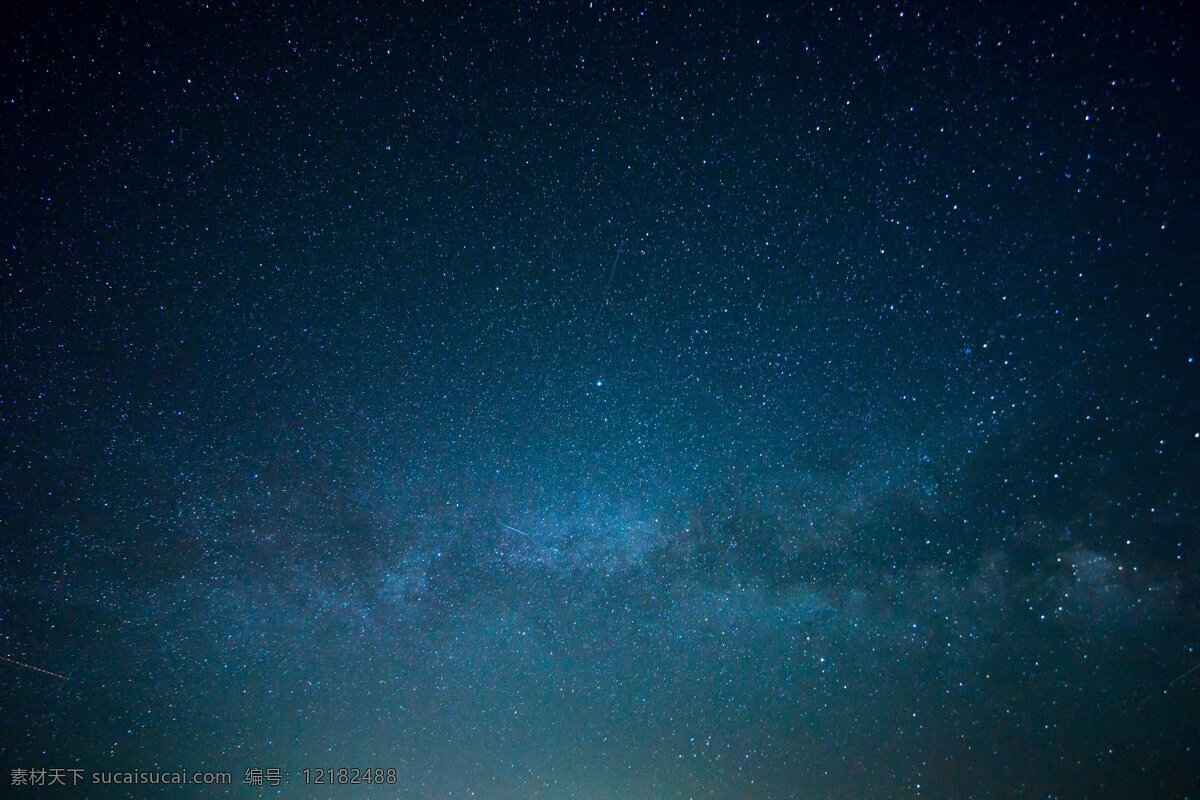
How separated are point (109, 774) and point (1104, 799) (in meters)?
16.4

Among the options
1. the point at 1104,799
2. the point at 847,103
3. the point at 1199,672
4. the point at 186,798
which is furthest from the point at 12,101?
the point at 1104,799

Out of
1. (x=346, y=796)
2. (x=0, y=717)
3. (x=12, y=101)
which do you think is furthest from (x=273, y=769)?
(x=12, y=101)

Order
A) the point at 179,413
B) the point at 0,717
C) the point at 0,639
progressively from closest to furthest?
the point at 179,413 < the point at 0,639 < the point at 0,717

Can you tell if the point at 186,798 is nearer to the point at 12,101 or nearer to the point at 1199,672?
the point at 12,101

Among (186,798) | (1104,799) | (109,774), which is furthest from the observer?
(1104,799)

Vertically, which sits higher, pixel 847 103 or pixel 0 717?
pixel 847 103

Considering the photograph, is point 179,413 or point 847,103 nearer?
point 847,103

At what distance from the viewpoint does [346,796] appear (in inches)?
293

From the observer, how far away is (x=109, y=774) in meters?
6.17

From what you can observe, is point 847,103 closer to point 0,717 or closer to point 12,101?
point 12,101

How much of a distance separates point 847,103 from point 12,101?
481 cm

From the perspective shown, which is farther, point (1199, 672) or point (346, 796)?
point (346, 796)

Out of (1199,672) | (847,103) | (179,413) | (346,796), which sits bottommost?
(346,796)

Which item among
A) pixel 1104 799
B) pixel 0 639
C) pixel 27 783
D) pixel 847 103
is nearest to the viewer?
pixel 847 103
